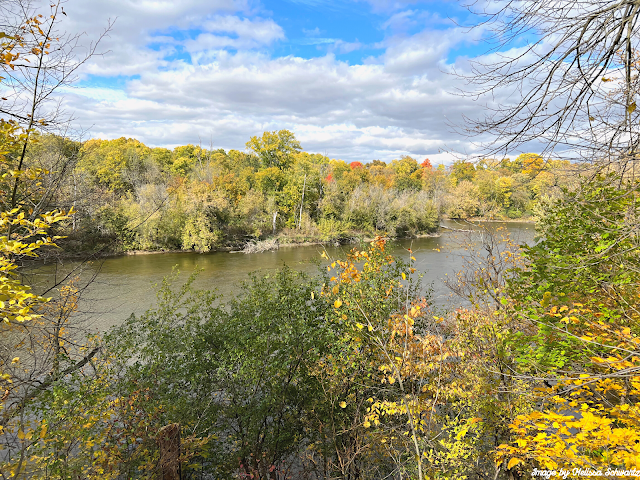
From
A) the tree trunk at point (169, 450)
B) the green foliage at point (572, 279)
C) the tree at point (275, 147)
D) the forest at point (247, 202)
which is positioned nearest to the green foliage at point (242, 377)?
the tree trunk at point (169, 450)

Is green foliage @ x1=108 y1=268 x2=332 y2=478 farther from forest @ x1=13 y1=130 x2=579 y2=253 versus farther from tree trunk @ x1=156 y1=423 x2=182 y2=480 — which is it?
forest @ x1=13 y1=130 x2=579 y2=253

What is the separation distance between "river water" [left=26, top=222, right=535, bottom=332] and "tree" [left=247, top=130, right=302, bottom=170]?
14794 mm

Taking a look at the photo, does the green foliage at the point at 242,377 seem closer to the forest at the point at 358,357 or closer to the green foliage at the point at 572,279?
the forest at the point at 358,357

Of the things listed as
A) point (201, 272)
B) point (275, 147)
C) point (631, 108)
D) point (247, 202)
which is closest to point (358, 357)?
point (631, 108)

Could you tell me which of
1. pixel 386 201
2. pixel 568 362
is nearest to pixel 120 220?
pixel 386 201

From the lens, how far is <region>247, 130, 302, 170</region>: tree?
141ft

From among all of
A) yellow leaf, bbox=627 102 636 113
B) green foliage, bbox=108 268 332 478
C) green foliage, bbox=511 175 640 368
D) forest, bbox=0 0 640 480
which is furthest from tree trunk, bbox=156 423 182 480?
yellow leaf, bbox=627 102 636 113

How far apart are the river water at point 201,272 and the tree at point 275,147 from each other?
48.5ft

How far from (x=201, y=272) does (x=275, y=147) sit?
24.3m

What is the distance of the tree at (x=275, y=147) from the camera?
4297cm

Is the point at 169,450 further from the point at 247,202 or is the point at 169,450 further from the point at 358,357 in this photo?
the point at 247,202

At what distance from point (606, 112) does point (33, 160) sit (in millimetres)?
7018

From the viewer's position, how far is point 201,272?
2256 cm

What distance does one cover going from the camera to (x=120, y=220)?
28.2m
